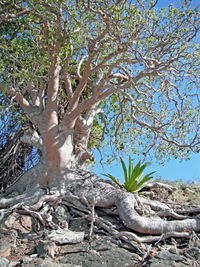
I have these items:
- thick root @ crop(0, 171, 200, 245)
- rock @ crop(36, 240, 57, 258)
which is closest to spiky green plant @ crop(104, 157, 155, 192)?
thick root @ crop(0, 171, 200, 245)

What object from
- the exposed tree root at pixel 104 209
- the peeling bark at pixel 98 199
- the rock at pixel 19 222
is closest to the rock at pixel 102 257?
the exposed tree root at pixel 104 209

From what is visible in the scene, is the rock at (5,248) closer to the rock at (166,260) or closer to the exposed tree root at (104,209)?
the exposed tree root at (104,209)

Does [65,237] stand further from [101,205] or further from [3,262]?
[101,205]

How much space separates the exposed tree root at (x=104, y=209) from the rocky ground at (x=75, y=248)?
0.48ft

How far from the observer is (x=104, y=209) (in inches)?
276

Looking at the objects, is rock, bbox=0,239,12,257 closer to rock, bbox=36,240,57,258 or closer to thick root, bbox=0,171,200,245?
rock, bbox=36,240,57,258

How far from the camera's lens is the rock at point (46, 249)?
475cm

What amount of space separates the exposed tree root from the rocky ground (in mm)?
145

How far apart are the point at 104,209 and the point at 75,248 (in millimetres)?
1985

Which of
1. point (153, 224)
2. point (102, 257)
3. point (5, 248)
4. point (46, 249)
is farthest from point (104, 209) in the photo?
point (5, 248)

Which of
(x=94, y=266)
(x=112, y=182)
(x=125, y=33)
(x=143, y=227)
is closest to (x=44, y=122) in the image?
(x=112, y=182)

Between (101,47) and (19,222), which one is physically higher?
(101,47)

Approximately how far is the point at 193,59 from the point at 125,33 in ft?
7.66

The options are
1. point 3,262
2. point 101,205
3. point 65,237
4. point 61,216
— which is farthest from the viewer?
point 101,205
